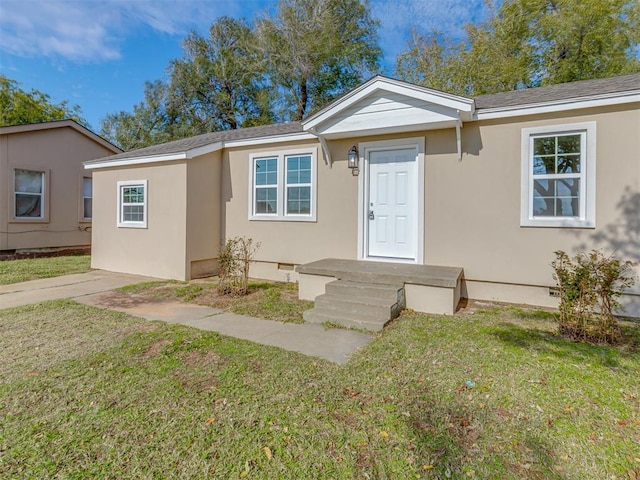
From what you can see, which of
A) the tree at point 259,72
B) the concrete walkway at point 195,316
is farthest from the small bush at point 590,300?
the tree at point 259,72

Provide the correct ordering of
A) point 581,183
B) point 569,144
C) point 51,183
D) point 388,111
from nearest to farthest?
point 581,183 < point 569,144 < point 388,111 < point 51,183

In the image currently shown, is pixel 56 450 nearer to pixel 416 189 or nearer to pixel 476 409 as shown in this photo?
pixel 476 409

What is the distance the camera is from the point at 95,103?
25.3 meters

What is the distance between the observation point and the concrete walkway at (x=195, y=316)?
13.0ft

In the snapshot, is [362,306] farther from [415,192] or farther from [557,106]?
[557,106]

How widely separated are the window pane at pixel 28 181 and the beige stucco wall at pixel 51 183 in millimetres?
212

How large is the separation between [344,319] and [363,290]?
742 mm

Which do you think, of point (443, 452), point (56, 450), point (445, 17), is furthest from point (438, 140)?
point (445, 17)

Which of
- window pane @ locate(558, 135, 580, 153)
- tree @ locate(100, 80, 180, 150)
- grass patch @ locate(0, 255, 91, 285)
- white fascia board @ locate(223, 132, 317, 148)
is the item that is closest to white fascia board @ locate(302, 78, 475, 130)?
white fascia board @ locate(223, 132, 317, 148)

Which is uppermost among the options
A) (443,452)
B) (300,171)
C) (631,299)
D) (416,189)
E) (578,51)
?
(578,51)

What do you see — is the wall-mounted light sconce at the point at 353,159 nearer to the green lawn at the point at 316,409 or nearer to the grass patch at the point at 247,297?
the grass patch at the point at 247,297

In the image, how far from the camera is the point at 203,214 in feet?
26.7

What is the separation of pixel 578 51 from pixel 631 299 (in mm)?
15898

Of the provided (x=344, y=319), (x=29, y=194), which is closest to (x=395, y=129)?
(x=344, y=319)
